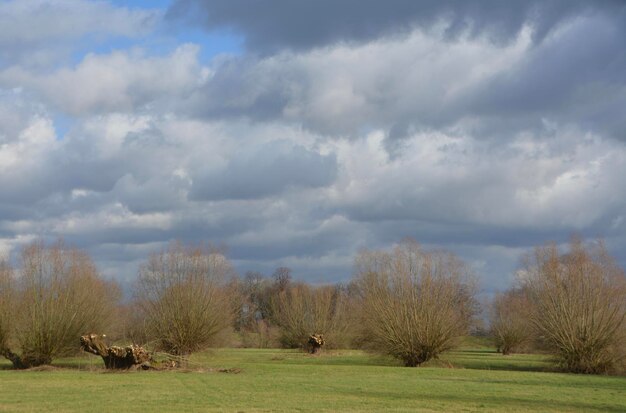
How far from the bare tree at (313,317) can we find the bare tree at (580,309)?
103 feet

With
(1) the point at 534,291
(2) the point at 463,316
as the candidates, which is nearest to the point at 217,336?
(2) the point at 463,316

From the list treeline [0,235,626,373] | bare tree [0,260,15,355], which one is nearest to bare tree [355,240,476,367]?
treeline [0,235,626,373]

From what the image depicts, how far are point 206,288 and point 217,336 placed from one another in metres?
4.01

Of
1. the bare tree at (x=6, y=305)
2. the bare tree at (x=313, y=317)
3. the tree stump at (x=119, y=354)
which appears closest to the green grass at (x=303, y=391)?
the tree stump at (x=119, y=354)

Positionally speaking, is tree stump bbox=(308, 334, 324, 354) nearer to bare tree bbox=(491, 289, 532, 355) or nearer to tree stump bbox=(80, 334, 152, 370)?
bare tree bbox=(491, 289, 532, 355)

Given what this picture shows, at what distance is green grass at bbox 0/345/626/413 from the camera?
79.0 ft

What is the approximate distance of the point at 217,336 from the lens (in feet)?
189

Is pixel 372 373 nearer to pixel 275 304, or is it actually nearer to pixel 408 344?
pixel 408 344

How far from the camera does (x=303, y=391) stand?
95.7ft

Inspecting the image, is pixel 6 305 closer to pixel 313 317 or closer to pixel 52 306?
pixel 52 306

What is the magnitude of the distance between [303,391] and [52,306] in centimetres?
2540

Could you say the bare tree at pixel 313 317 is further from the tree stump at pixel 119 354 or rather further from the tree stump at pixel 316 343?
the tree stump at pixel 119 354

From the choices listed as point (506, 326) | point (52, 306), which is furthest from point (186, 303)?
point (506, 326)

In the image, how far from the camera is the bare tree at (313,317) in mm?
78438
